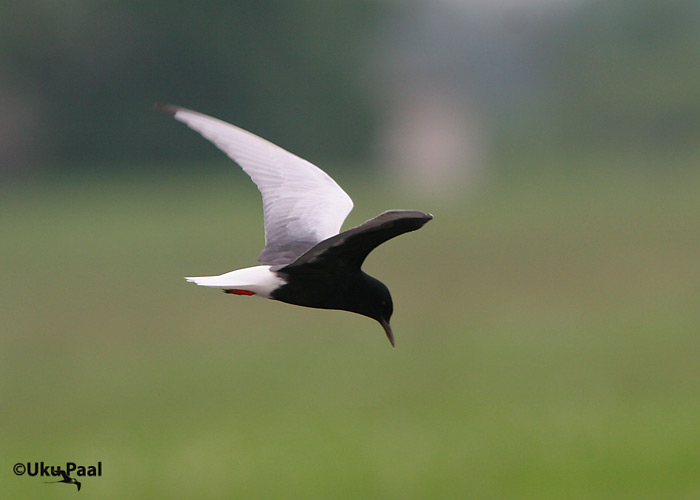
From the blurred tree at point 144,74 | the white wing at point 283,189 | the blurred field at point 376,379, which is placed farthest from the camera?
the blurred tree at point 144,74

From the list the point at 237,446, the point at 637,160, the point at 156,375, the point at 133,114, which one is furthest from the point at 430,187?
the point at 237,446

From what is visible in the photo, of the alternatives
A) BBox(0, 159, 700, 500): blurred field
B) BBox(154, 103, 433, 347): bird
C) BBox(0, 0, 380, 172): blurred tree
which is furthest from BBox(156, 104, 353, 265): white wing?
BBox(0, 0, 380, 172): blurred tree

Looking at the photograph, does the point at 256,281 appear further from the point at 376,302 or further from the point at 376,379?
the point at 376,379

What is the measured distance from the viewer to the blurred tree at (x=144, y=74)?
75812 millimetres

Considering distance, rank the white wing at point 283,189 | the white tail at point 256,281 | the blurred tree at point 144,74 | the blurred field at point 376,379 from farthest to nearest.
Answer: the blurred tree at point 144,74 < the blurred field at point 376,379 < the white wing at point 283,189 < the white tail at point 256,281

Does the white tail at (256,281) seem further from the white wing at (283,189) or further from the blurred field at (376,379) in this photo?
the blurred field at (376,379)

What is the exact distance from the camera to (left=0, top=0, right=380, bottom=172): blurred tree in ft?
249

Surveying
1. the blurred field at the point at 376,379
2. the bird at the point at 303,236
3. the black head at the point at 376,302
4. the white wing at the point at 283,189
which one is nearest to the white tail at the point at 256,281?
the bird at the point at 303,236

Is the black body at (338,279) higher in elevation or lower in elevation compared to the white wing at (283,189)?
lower

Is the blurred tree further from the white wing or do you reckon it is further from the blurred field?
the white wing

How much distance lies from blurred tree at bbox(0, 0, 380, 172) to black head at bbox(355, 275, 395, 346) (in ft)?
216

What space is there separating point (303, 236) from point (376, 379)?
26.3m

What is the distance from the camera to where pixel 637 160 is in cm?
9862

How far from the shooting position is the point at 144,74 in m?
75.8
